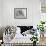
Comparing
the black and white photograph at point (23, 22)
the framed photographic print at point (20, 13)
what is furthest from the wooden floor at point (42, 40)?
the framed photographic print at point (20, 13)

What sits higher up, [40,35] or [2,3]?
[2,3]

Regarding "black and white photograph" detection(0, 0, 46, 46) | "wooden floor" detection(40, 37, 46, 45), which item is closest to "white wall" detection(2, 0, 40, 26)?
"black and white photograph" detection(0, 0, 46, 46)

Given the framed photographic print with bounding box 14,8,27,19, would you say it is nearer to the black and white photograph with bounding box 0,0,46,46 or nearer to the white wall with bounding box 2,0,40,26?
the black and white photograph with bounding box 0,0,46,46

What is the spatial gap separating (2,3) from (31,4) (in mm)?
1380

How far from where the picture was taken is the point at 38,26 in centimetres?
555

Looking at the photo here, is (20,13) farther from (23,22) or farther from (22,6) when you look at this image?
(23,22)

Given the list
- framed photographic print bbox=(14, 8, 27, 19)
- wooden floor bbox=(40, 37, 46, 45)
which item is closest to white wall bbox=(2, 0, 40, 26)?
framed photographic print bbox=(14, 8, 27, 19)

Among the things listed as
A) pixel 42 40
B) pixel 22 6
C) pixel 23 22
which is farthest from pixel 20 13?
pixel 42 40

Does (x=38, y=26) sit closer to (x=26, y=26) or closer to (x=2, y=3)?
(x=26, y=26)

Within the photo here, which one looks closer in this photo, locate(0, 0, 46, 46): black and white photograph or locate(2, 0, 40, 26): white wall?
locate(0, 0, 46, 46): black and white photograph

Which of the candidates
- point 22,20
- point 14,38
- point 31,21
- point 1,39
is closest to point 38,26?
point 31,21

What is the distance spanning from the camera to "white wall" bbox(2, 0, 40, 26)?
5.59 m

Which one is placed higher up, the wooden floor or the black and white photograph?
the black and white photograph

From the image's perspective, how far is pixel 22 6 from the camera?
5637mm
